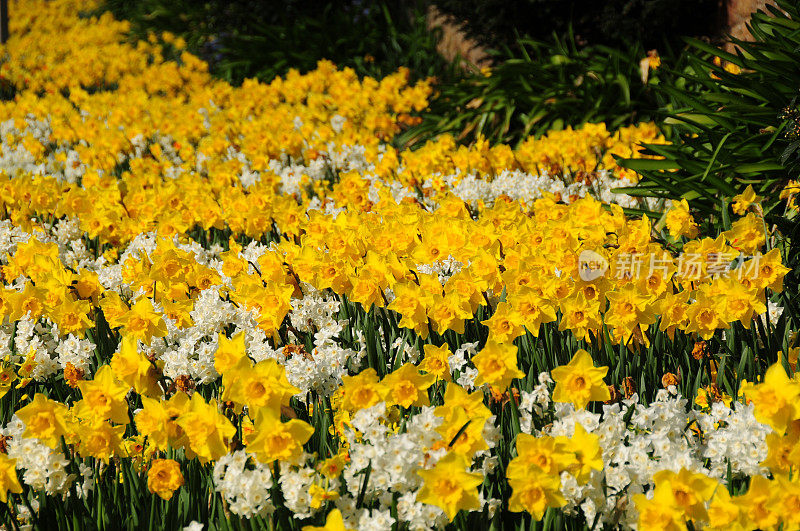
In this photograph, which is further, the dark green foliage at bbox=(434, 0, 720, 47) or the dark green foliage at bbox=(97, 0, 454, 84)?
the dark green foliage at bbox=(97, 0, 454, 84)

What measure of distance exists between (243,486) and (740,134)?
10.5 ft

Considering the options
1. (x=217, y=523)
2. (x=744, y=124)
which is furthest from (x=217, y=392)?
(x=744, y=124)

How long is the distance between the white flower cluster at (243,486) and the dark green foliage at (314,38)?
7.49 metres

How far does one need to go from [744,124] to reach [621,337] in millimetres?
2023

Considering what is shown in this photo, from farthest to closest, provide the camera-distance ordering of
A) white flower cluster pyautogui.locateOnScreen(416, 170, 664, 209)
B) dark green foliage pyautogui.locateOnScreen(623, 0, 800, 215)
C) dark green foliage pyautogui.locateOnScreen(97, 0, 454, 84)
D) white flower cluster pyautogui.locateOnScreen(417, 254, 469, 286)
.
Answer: dark green foliage pyautogui.locateOnScreen(97, 0, 454, 84), white flower cluster pyautogui.locateOnScreen(416, 170, 664, 209), dark green foliage pyautogui.locateOnScreen(623, 0, 800, 215), white flower cluster pyautogui.locateOnScreen(417, 254, 469, 286)

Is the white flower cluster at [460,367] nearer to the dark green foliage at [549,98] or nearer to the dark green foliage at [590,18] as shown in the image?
the dark green foliage at [549,98]

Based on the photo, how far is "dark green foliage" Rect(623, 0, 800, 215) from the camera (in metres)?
3.74

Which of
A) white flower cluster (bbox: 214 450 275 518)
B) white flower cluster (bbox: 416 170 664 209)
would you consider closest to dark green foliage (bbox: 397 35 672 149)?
white flower cluster (bbox: 416 170 664 209)

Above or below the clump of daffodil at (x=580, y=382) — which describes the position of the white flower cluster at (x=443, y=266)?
below

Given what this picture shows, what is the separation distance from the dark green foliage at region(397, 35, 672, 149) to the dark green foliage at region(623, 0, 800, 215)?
155 centimetres

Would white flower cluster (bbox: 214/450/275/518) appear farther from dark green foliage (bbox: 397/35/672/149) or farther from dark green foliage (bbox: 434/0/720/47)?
dark green foliage (bbox: 434/0/720/47)

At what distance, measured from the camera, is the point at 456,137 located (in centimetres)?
652

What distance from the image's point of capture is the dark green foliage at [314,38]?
958cm

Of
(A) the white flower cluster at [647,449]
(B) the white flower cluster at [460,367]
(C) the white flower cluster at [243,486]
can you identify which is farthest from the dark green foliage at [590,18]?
(C) the white flower cluster at [243,486]
